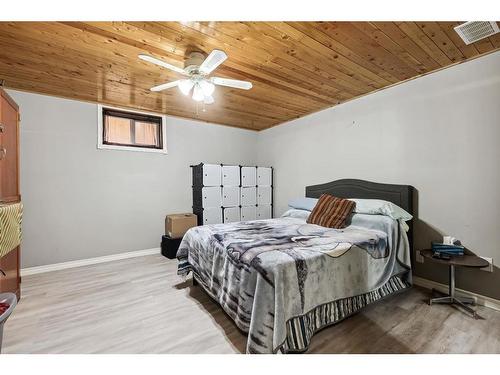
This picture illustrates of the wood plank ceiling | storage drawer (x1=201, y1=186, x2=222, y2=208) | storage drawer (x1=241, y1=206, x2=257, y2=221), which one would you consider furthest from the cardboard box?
the wood plank ceiling

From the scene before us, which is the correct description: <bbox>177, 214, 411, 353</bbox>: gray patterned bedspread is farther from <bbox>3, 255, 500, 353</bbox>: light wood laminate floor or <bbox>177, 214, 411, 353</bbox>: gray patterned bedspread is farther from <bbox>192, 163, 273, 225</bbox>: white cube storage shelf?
<bbox>192, 163, 273, 225</bbox>: white cube storage shelf

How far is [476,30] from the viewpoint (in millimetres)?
1819

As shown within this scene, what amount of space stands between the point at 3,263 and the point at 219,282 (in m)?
1.91

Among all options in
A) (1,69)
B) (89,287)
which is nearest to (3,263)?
(89,287)

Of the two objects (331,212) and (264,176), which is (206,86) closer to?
(331,212)

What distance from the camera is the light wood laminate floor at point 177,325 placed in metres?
1.63

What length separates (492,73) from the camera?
2.16 meters

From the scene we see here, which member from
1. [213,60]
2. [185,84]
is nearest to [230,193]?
[185,84]

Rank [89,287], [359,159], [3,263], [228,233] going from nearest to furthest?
[3,263]
[228,233]
[89,287]
[359,159]

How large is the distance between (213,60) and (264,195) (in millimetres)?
3277

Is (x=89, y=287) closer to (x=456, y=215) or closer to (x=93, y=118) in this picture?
(x=93, y=118)

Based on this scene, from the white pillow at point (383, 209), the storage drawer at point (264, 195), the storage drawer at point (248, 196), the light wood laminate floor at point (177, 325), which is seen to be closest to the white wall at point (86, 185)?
the light wood laminate floor at point (177, 325)

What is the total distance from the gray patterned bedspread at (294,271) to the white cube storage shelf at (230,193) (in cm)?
151
